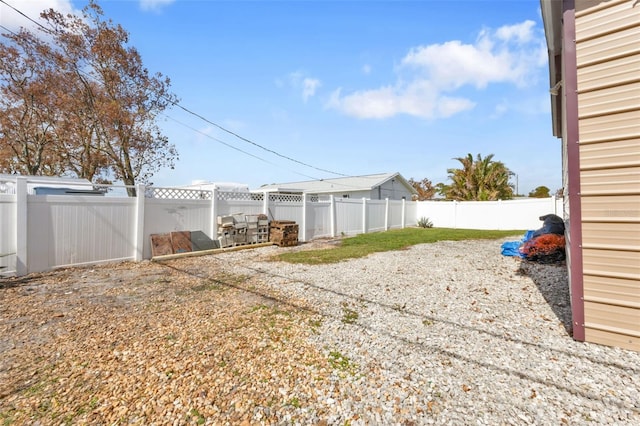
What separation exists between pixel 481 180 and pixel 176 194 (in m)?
19.4

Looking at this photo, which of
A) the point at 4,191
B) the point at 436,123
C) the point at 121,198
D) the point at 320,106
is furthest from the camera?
the point at 436,123

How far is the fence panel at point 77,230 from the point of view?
5.78m

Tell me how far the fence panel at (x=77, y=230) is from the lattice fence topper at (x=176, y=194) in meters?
0.57

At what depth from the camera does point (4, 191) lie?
5633 mm

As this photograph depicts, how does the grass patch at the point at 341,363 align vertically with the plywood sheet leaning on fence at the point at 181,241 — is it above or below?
below

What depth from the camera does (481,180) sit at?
19.7 m

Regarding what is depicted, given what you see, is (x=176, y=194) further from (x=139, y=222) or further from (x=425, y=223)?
(x=425, y=223)

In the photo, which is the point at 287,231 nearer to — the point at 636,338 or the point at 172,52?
the point at 172,52

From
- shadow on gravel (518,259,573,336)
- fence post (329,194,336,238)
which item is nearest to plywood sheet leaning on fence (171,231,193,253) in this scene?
fence post (329,194,336,238)

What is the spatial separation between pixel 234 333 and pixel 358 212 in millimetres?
11686

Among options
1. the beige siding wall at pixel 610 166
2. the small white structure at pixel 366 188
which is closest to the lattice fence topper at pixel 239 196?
the beige siding wall at pixel 610 166

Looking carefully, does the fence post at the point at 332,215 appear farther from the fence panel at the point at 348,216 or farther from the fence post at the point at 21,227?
the fence post at the point at 21,227

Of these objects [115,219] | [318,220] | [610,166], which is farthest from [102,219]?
[610,166]

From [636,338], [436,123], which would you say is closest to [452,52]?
[436,123]
